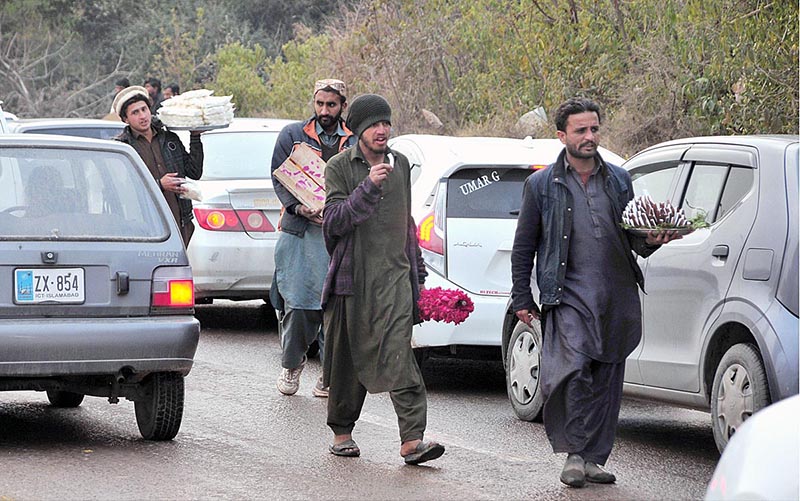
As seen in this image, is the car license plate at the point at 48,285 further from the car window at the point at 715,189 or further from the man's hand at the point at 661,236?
the car window at the point at 715,189

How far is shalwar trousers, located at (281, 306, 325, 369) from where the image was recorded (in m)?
9.55

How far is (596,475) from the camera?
23.0 feet

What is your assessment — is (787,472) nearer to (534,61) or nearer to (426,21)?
(534,61)

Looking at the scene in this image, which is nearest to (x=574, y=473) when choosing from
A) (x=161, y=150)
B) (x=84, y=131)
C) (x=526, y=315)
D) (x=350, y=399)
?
(x=526, y=315)

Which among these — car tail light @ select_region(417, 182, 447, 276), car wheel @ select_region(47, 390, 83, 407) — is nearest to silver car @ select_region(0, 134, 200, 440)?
car wheel @ select_region(47, 390, 83, 407)

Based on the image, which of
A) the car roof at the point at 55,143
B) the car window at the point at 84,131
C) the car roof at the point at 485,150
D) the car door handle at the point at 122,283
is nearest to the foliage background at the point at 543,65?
the car roof at the point at 485,150

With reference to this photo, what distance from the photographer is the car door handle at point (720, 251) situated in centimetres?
718

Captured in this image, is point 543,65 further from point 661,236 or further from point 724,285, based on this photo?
point 661,236

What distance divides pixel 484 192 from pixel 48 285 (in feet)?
11.0

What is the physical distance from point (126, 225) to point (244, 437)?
1427mm

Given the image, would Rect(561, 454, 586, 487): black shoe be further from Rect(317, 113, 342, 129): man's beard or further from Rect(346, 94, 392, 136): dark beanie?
Rect(317, 113, 342, 129): man's beard

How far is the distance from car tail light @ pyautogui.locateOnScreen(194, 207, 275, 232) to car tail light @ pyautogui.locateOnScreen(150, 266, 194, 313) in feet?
16.0

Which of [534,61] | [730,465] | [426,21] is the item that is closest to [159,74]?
[426,21]

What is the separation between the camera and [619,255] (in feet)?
23.2
